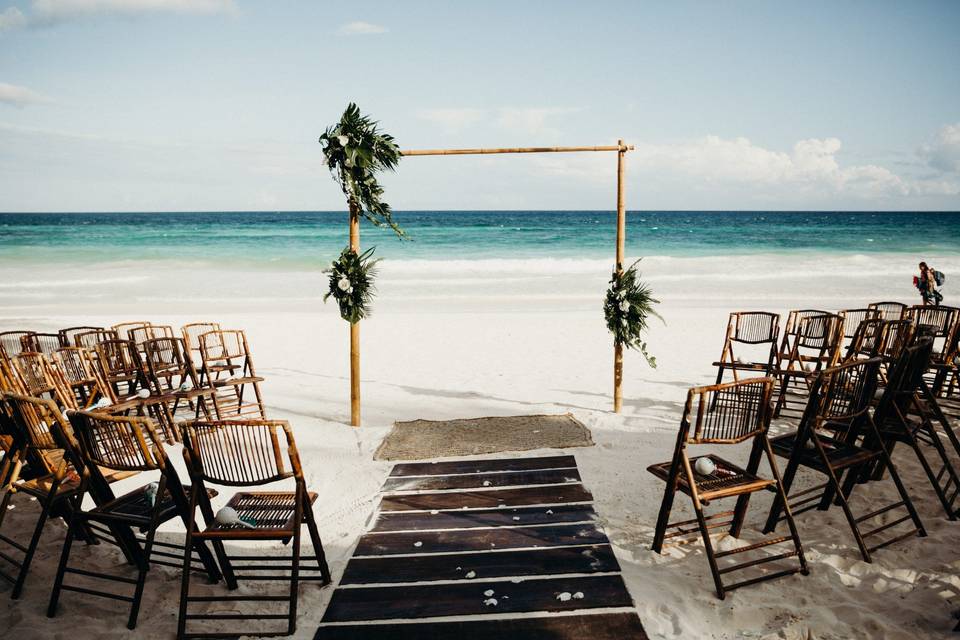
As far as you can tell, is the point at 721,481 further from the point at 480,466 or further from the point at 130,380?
the point at 130,380

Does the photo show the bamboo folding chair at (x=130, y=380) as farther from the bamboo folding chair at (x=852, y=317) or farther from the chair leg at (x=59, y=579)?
the bamboo folding chair at (x=852, y=317)

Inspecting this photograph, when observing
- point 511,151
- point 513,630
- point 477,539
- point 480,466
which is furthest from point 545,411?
point 513,630

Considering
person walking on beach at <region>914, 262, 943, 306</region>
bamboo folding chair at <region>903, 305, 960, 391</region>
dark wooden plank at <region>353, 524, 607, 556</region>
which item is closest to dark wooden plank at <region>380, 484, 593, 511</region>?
dark wooden plank at <region>353, 524, 607, 556</region>

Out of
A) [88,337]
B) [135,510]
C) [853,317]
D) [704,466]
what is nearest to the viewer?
[135,510]

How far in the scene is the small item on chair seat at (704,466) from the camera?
3.32 m

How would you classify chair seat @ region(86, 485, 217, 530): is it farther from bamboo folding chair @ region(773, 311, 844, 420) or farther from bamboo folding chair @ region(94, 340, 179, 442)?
bamboo folding chair @ region(773, 311, 844, 420)

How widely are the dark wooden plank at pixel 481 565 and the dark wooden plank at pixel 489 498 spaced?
648 mm

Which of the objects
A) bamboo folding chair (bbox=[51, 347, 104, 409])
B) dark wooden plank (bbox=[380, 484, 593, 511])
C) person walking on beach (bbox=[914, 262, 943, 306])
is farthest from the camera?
person walking on beach (bbox=[914, 262, 943, 306])

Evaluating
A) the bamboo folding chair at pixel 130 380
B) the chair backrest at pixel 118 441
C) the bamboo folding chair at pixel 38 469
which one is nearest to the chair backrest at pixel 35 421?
the bamboo folding chair at pixel 38 469

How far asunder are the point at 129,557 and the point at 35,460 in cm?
97

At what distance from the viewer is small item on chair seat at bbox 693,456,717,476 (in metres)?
3.32

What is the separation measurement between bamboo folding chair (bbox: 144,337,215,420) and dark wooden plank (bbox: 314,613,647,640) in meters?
3.17

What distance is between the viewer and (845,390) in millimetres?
3574

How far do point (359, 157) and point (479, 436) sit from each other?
2803 millimetres
